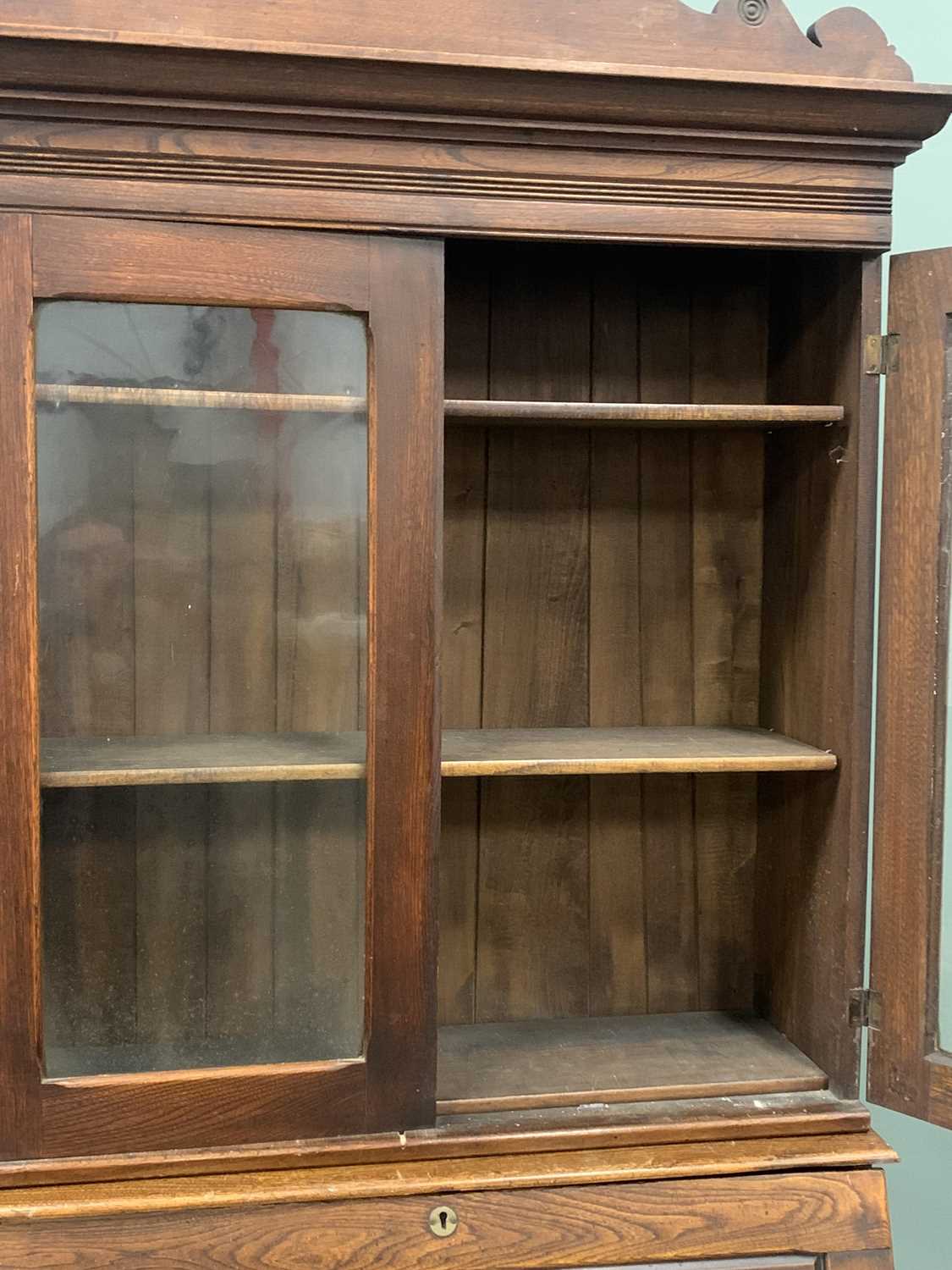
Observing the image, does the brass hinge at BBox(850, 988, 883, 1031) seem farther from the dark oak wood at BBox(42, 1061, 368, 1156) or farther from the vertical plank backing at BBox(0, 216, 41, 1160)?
the vertical plank backing at BBox(0, 216, 41, 1160)

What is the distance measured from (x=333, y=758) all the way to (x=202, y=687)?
17cm

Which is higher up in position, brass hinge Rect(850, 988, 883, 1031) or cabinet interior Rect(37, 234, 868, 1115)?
cabinet interior Rect(37, 234, 868, 1115)

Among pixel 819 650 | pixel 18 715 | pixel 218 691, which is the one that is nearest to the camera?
pixel 18 715

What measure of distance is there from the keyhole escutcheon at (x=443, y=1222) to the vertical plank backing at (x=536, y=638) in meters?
0.43

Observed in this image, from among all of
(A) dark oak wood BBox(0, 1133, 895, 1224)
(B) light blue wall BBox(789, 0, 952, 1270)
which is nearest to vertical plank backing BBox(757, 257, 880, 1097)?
(A) dark oak wood BBox(0, 1133, 895, 1224)

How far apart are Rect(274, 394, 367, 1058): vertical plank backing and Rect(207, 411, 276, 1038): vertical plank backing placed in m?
0.01

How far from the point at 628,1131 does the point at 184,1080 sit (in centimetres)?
52

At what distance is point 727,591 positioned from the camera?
1.82 metres

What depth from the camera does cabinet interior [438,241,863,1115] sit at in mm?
1718

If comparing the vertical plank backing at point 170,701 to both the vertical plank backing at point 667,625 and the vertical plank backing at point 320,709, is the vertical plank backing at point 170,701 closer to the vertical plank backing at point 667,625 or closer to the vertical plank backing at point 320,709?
the vertical plank backing at point 320,709

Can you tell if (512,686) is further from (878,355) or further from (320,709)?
(878,355)

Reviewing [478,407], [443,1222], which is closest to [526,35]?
[478,407]

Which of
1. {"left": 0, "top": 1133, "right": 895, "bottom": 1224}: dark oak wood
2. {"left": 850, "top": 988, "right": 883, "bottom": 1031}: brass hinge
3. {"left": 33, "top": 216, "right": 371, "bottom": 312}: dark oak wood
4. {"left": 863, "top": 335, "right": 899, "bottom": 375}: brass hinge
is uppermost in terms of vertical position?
{"left": 33, "top": 216, "right": 371, "bottom": 312}: dark oak wood

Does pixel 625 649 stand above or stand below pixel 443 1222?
above
